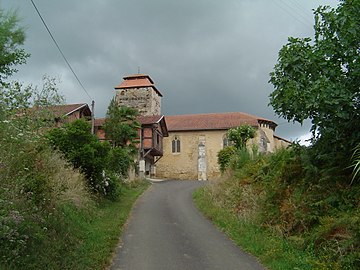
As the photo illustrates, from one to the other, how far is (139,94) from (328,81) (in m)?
43.1

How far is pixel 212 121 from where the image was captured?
146 feet

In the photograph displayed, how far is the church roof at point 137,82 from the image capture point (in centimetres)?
5012

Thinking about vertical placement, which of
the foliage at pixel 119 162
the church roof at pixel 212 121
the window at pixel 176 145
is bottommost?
the foliage at pixel 119 162

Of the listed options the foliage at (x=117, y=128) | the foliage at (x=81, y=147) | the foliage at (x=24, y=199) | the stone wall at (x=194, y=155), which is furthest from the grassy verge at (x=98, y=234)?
the stone wall at (x=194, y=155)

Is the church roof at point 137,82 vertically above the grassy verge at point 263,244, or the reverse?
the church roof at point 137,82

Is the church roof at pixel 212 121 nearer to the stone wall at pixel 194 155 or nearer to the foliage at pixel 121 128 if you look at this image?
the stone wall at pixel 194 155

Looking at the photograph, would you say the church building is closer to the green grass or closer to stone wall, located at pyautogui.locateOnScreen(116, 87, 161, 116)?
stone wall, located at pyautogui.locateOnScreen(116, 87, 161, 116)

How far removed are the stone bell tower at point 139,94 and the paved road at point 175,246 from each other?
34471 mm

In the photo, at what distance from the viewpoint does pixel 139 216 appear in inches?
571

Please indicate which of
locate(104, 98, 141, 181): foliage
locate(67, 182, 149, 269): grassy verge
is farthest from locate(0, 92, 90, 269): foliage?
locate(104, 98, 141, 181): foliage

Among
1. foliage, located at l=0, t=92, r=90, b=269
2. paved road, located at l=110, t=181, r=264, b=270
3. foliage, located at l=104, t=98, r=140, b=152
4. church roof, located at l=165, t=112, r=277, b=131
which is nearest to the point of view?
foliage, located at l=0, t=92, r=90, b=269

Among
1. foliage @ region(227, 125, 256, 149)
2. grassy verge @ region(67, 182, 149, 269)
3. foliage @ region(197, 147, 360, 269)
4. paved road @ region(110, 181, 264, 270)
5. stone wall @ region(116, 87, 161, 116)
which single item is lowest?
paved road @ region(110, 181, 264, 270)

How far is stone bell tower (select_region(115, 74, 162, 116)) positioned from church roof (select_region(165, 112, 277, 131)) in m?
3.26

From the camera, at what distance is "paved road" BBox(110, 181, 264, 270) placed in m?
7.93
